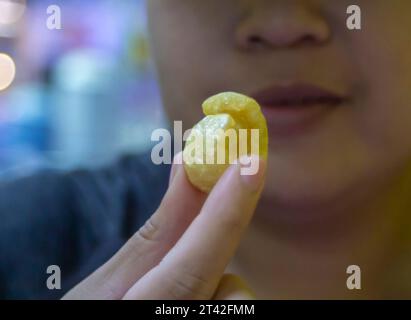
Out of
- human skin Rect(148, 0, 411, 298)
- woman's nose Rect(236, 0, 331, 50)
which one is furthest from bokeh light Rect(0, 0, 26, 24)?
woman's nose Rect(236, 0, 331, 50)

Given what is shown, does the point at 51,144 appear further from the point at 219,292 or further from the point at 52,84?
the point at 219,292

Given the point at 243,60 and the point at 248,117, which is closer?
the point at 248,117

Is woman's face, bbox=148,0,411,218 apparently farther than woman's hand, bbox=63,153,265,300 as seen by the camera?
Yes

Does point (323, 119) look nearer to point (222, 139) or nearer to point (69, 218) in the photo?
point (222, 139)

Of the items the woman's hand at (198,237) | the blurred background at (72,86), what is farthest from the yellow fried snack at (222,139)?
the blurred background at (72,86)

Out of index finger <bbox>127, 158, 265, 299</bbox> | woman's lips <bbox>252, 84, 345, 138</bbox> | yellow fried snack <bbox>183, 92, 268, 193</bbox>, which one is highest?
woman's lips <bbox>252, 84, 345, 138</bbox>

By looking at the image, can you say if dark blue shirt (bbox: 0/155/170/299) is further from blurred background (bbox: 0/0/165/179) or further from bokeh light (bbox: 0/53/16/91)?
bokeh light (bbox: 0/53/16/91)
